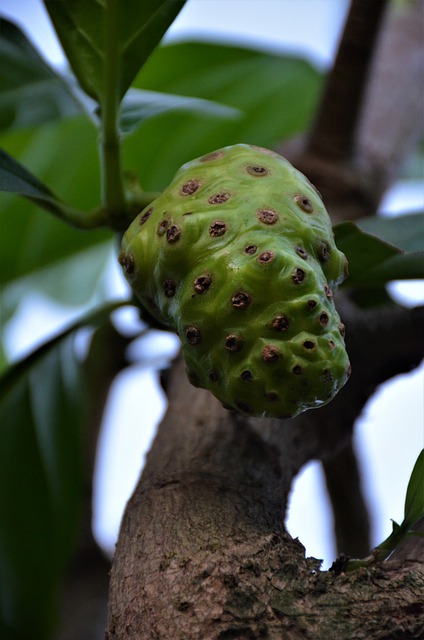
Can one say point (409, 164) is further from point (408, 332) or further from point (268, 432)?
point (268, 432)

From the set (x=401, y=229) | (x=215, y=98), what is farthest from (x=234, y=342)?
(x=215, y=98)

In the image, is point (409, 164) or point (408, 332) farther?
point (409, 164)

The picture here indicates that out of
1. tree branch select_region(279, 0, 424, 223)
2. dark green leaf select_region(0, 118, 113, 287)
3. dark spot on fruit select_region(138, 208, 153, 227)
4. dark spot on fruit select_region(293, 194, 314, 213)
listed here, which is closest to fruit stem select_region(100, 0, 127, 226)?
dark spot on fruit select_region(138, 208, 153, 227)

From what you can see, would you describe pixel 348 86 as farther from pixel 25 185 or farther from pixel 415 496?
pixel 415 496

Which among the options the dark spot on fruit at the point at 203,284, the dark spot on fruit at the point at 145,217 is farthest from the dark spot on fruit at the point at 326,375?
the dark spot on fruit at the point at 145,217

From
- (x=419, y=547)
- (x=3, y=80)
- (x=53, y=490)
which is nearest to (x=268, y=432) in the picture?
(x=419, y=547)
